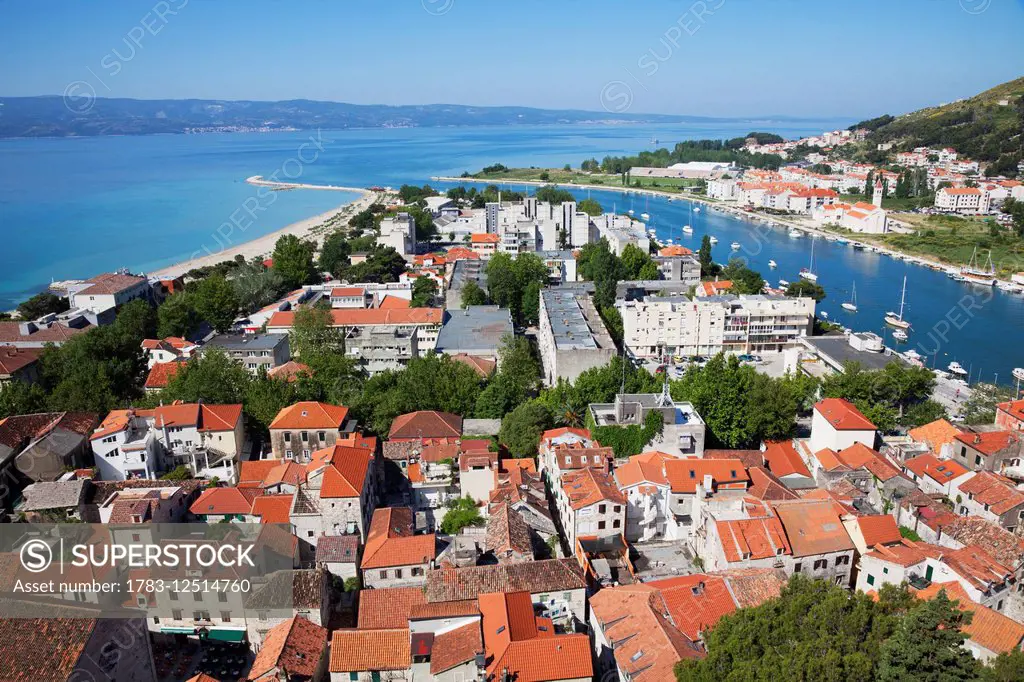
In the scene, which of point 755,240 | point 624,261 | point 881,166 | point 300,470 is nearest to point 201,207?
point 624,261

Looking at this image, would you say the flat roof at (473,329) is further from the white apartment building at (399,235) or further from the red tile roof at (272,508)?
the white apartment building at (399,235)

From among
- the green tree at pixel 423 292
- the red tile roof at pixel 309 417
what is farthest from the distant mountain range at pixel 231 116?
the red tile roof at pixel 309 417

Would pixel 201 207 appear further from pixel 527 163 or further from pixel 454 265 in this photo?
pixel 527 163

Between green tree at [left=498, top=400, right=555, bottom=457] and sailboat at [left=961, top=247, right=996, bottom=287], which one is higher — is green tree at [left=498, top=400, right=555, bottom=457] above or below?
above

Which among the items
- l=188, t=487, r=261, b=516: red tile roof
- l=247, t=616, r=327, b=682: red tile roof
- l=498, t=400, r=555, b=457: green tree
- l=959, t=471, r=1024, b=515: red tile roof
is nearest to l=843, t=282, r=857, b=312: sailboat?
l=959, t=471, r=1024, b=515: red tile roof

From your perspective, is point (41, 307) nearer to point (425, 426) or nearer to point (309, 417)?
point (309, 417)

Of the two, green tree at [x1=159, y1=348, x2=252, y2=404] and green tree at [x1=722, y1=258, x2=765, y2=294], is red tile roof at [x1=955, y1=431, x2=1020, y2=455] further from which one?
green tree at [x1=159, y1=348, x2=252, y2=404]

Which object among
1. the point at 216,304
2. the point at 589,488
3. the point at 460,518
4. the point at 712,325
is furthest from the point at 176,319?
the point at 712,325

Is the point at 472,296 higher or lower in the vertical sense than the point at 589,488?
higher
